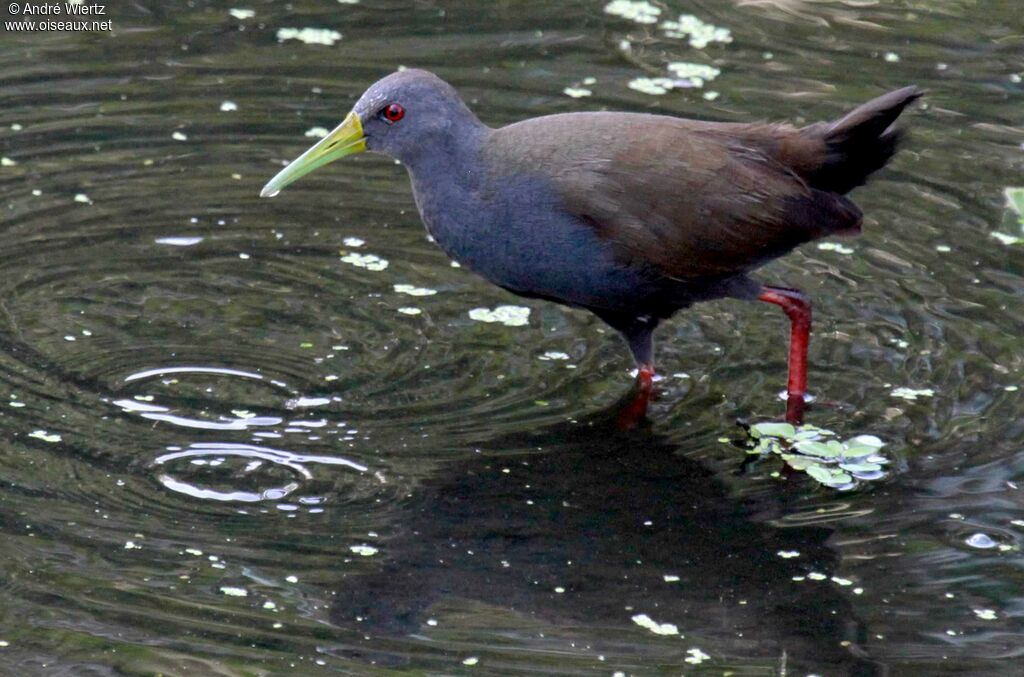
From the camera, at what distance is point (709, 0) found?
9.05 meters

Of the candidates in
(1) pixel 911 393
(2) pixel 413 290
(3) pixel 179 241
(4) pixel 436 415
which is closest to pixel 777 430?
(1) pixel 911 393

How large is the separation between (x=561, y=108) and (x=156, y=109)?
6.86 ft

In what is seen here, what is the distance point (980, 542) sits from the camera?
4.62 metres

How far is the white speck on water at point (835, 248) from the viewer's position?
21.4ft

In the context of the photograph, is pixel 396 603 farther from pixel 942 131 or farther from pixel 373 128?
pixel 942 131

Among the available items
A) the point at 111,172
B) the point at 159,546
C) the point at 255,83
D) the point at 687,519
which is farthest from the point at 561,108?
the point at 159,546

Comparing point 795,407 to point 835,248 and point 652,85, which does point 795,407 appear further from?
point 652,85

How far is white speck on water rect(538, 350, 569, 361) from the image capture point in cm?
565

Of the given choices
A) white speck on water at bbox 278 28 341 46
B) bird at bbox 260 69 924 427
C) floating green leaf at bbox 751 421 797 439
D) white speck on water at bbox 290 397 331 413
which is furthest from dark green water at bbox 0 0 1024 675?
bird at bbox 260 69 924 427

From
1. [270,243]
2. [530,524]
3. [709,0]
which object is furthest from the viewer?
[709,0]

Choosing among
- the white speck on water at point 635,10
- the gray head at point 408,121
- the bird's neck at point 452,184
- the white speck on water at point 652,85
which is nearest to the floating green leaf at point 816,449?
the bird's neck at point 452,184

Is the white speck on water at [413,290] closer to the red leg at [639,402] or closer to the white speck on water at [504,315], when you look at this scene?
the white speck on water at [504,315]

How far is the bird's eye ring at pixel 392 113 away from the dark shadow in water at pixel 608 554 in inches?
46.6

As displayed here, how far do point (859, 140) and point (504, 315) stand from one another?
1.56 metres
